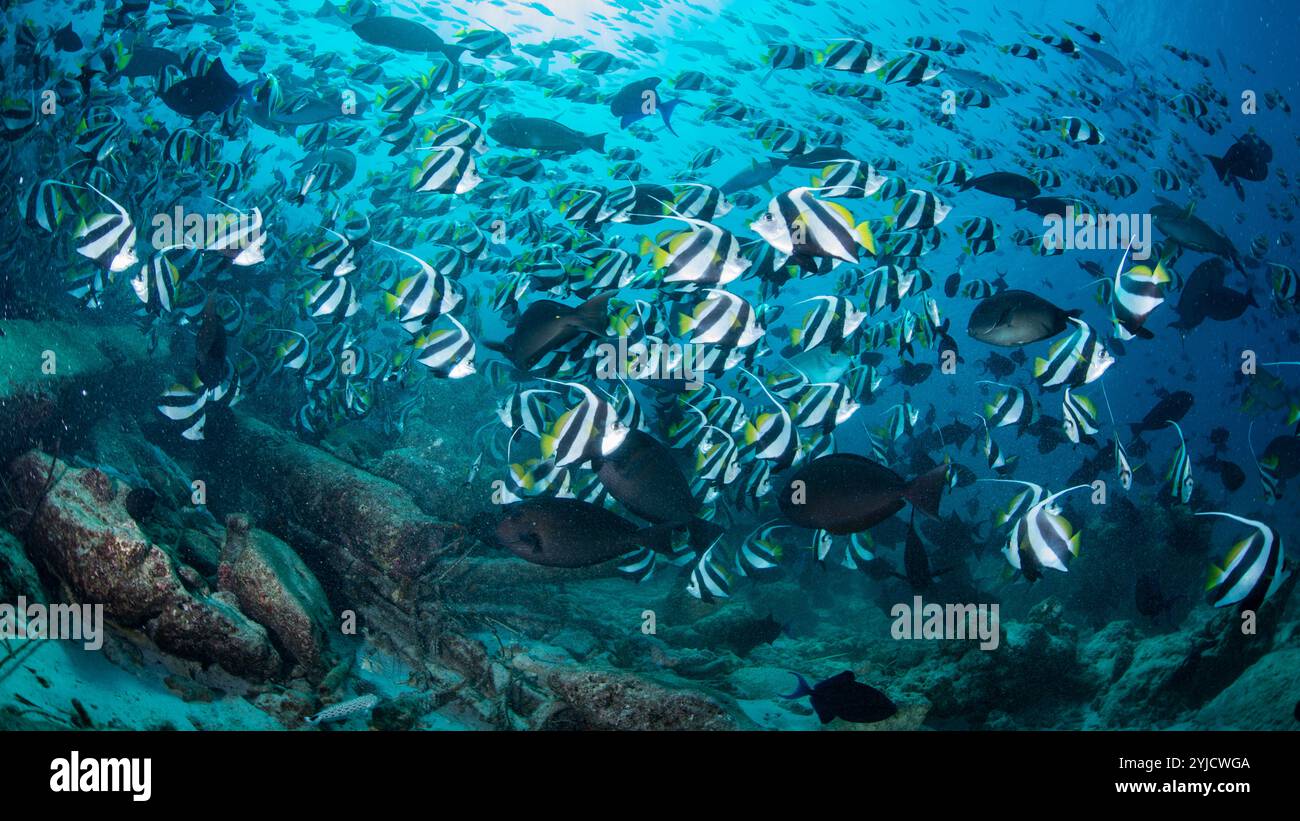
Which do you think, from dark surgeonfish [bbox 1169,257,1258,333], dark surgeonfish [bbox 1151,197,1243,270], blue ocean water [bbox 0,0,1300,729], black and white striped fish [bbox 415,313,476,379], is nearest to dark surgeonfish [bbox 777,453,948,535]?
blue ocean water [bbox 0,0,1300,729]

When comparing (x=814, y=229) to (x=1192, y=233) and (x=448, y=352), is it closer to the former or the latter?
(x=448, y=352)

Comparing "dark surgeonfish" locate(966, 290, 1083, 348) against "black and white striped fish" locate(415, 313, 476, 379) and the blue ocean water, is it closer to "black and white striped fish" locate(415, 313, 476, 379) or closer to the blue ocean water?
the blue ocean water

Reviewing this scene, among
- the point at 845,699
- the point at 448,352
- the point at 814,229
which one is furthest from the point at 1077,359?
the point at 448,352

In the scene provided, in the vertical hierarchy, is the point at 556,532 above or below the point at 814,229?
below

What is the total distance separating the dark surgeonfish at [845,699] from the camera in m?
3.44

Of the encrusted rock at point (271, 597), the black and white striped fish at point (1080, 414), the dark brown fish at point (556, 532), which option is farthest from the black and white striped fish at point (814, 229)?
the encrusted rock at point (271, 597)

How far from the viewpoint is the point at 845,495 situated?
368cm

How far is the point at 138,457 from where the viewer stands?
20.2ft

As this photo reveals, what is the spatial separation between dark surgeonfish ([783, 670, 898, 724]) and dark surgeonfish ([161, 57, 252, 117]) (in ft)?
27.1

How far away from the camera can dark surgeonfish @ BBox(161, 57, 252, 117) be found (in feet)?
20.6

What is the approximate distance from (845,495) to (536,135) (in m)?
7.70

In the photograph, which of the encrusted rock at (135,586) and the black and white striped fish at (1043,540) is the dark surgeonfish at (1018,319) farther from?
the encrusted rock at (135,586)
